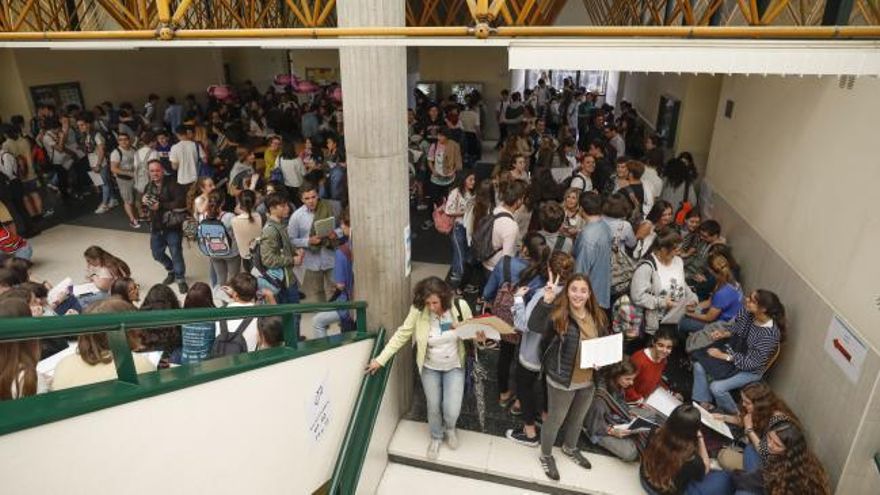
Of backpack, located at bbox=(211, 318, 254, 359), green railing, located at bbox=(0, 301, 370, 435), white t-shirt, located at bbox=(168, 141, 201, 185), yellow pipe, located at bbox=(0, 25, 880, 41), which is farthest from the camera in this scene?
white t-shirt, located at bbox=(168, 141, 201, 185)

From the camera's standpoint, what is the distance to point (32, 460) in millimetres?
1336

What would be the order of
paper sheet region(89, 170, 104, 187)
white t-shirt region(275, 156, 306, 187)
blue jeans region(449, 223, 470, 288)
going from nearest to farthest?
blue jeans region(449, 223, 470, 288) < white t-shirt region(275, 156, 306, 187) < paper sheet region(89, 170, 104, 187)

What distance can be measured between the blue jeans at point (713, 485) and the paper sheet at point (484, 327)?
1568mm

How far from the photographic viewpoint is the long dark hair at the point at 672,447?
352 centimetres

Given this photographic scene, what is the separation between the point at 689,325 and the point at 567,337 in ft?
Result: 6.97

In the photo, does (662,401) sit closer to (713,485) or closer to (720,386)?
(720,386)

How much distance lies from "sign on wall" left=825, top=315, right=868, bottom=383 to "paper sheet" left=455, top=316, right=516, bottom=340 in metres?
2.27

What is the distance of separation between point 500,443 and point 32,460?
3.53m

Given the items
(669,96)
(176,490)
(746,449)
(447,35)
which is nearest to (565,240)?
(746,449)

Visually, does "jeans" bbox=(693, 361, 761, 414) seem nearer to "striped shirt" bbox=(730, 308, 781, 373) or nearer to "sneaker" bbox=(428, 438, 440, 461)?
"striped shirt" bbox=(730, 308, 781, 373)

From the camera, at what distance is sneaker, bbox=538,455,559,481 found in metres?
4.02

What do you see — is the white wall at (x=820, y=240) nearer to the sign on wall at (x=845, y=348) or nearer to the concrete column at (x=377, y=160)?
the sign on wall at (x=845, y=348)

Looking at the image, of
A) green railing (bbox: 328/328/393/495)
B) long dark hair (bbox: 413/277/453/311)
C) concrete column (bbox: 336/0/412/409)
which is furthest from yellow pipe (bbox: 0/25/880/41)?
green railing (bbox: 328/328/393/495)

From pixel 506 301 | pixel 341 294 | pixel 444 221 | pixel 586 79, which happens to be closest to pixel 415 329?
pixel 506 301
